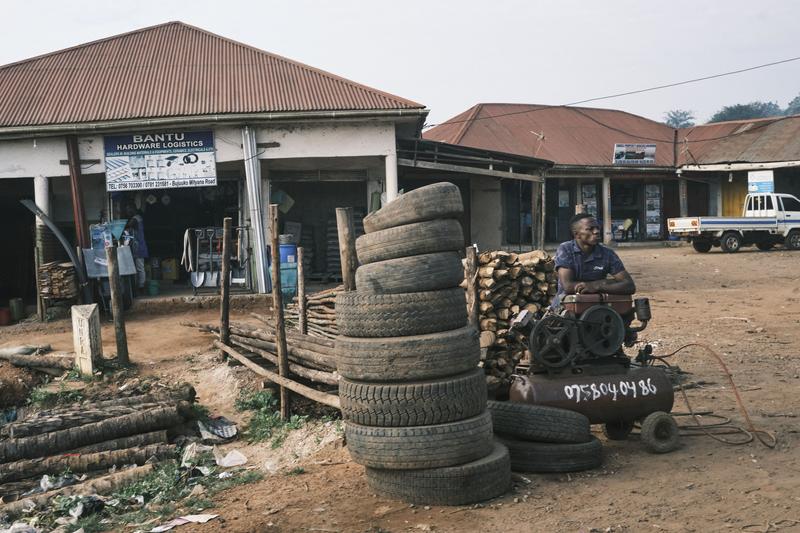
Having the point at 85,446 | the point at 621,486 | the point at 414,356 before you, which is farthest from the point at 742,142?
the point at 414,356

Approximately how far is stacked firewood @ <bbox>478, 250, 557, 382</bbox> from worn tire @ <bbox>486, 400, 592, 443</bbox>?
9.98 ft

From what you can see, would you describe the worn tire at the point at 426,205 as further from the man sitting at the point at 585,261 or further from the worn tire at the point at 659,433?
the worn tire at the point at 659,433

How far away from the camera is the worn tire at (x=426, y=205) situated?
6.26m

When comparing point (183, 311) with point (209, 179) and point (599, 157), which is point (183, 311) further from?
point (599, 157)

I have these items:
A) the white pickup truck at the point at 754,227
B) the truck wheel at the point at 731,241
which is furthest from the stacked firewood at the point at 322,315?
the truck wheel at the point at 731,241

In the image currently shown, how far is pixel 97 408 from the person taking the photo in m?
9.29

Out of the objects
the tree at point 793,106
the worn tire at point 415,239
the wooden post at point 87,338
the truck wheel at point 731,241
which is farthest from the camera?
the tree at point 793,106

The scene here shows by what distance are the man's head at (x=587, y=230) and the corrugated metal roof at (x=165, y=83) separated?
406 inches

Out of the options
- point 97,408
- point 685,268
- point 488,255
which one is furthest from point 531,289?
point 685,268

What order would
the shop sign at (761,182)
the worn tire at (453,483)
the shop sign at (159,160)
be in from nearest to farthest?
1. the worn tire at (453,483)
2. the shop sign at (159,160)
3. the shop sign at (761,182)

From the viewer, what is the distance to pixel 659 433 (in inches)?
263

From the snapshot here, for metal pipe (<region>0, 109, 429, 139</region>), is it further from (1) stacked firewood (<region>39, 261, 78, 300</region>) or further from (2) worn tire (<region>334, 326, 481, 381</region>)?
(2) worn tire (<region>334, 326, 481, 381</region>)

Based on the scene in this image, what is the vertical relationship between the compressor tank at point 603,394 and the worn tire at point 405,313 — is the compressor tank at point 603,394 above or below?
Result: below

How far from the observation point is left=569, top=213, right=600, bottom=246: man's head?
7.23 meters
